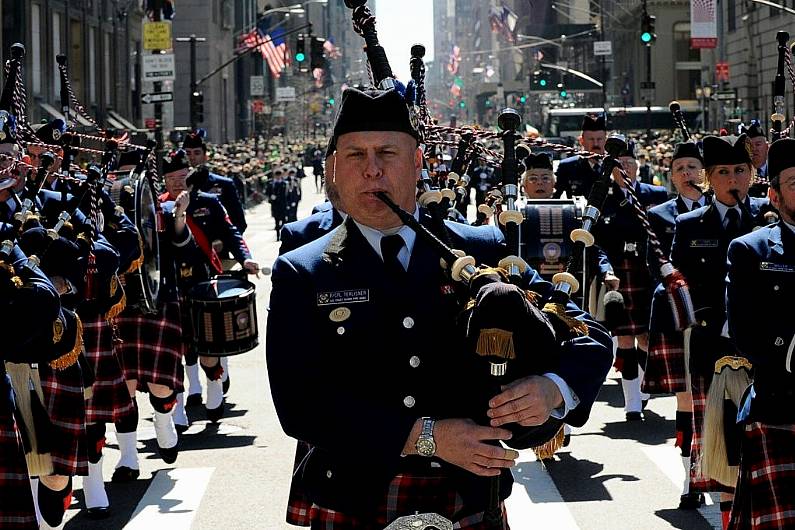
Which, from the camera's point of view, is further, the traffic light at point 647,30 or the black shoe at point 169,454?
the traffic light at point 647,30

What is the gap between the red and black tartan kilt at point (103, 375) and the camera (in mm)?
8781

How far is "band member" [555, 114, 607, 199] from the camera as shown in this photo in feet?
42.6

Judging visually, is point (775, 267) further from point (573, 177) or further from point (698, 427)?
point (573, 177)

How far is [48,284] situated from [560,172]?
8.20 meters

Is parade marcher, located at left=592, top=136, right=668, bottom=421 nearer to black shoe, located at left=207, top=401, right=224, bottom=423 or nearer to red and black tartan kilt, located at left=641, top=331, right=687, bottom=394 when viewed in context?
red and black tartan kilt, located at left=641, top=331, right=687, bottom=394

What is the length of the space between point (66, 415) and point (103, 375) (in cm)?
201

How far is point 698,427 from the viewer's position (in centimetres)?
749

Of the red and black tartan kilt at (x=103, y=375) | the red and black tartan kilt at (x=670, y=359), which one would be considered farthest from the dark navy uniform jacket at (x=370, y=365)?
the red and black tartan kilt at (x=103, y=375)

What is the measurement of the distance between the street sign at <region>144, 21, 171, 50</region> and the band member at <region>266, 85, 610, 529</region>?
26.5 m

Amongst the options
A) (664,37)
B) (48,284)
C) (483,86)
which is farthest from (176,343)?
(483,86)

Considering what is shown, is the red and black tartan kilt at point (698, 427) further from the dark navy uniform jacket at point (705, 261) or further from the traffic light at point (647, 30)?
A: the traffic light at point (647, 30)

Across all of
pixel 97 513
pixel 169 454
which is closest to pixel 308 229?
pixel 97 513

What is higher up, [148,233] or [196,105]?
[196,105]

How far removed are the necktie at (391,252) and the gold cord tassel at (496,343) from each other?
489 mm
